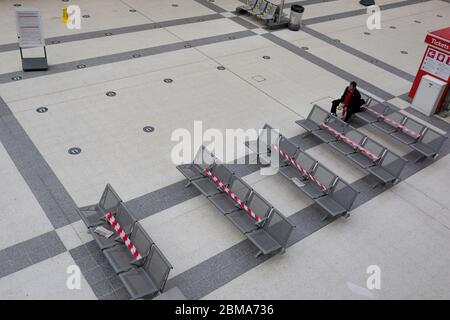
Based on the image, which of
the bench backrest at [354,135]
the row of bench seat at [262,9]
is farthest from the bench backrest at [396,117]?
the row of bench seat at [262,9]

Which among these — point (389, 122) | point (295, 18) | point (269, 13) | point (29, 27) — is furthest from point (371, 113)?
point (29, 27)

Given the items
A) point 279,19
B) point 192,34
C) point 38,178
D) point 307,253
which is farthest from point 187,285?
point 279,19

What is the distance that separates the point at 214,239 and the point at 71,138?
3.52 metres

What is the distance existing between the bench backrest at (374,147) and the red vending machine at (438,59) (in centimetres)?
315

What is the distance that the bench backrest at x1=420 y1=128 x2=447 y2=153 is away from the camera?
7865 mm

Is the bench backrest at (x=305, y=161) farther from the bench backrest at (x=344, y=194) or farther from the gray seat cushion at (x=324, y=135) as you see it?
the gray seat cushion at (x=324, y=135)

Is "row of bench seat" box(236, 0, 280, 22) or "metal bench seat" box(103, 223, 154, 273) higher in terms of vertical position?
"row of bench seat" box(236, 0, 280, 22)

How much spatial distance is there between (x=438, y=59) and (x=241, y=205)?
6.35m

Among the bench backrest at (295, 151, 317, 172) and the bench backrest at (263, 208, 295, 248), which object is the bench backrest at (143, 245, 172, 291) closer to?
the bench backrest at (263, 208, 295, 248)

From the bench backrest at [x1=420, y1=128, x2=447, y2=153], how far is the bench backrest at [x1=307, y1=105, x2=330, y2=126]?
6.54 feet

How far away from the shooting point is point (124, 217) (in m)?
5.62

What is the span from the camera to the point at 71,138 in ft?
24.7

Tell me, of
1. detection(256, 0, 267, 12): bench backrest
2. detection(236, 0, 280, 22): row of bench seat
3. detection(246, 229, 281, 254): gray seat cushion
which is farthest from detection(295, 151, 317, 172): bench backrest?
detection(256, 0, 267, 12): bench backrest

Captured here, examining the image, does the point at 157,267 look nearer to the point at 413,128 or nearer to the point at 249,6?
the point at 413,128
